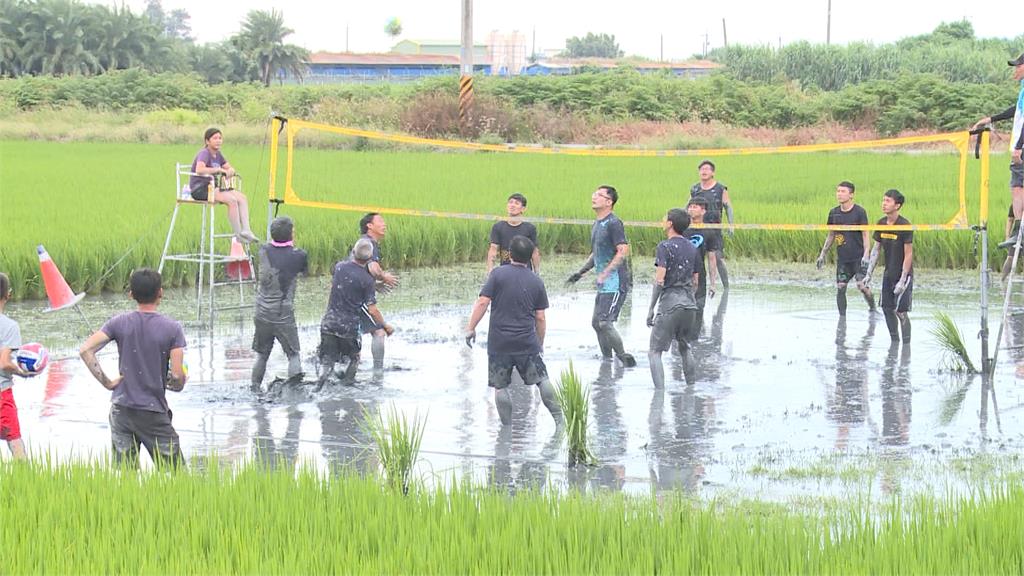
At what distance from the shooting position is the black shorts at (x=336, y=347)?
40.4ft

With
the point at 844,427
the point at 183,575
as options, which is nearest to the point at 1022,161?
the point at 844,427

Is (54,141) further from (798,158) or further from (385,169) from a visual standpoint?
(798,158)

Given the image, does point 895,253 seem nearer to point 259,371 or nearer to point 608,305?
point 608,305

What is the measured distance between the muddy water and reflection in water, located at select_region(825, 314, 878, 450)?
2 cm

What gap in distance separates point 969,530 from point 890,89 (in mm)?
45484

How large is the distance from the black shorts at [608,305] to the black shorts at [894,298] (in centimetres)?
299

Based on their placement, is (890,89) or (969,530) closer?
(969,530)

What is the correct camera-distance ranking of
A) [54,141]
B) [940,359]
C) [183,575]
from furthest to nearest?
[54,141], [940,359], [183,575]

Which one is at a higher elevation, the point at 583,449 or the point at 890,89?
the point at 890,89

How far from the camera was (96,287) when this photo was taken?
58.6 feet

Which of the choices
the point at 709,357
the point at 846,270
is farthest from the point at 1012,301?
the point at 709,357

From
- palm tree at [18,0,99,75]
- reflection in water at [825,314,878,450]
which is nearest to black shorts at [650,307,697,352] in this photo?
reflection in water at [825,314,878,450]

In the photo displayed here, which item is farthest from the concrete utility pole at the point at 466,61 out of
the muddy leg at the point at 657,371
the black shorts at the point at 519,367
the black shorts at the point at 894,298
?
the black shorts at the point at 519,367

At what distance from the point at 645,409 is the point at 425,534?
5.29 m
